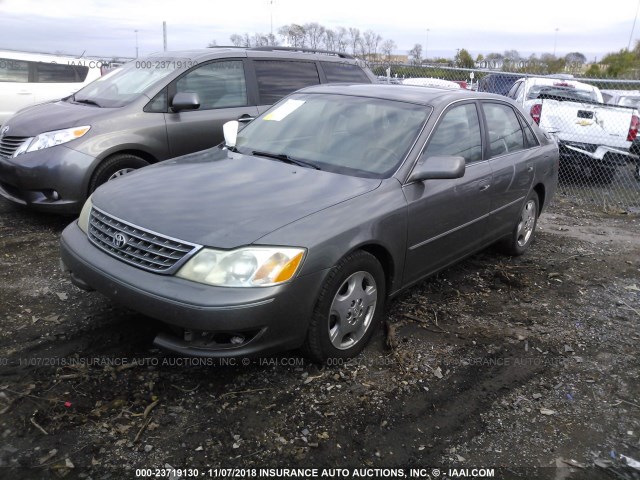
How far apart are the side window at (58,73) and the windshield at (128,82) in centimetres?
441

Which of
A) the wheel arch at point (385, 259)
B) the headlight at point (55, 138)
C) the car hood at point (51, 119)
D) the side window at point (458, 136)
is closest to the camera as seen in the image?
the wheel arch at point (385, 259)

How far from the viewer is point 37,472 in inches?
96.6

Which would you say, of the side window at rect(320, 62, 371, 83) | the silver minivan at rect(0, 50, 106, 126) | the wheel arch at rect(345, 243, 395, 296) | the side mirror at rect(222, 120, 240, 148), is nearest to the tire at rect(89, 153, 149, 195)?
the side mirror at rect(222, 120, 240, 148)

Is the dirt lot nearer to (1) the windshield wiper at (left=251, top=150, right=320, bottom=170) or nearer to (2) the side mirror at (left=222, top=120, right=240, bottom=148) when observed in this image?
(1) the windshield wiper at (left=251, top=150, right=320, bottom=170)

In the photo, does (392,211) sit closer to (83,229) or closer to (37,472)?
(83,229)

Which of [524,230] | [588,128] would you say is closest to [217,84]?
[524,230]

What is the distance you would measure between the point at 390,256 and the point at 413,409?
983mm

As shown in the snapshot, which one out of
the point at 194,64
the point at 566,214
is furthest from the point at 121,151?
the point at 566,214

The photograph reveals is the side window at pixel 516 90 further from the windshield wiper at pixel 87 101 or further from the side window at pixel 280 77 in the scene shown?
the windshield wiper at pixel 87 101

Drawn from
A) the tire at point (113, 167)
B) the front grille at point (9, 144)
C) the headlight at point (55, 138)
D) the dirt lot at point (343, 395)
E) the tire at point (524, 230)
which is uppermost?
the headlight at point (55, 138)

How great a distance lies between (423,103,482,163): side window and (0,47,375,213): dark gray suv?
220cm

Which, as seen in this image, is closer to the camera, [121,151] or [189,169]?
[189,169]

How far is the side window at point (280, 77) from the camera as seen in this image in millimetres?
6609

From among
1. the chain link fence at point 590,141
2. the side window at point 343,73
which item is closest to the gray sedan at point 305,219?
the side window at point 343,73
